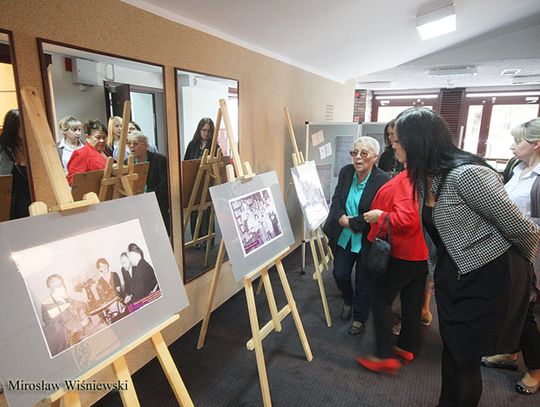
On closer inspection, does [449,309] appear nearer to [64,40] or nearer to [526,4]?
[64,40]

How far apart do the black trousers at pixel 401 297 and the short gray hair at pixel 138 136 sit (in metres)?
1.58

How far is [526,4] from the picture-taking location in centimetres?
343

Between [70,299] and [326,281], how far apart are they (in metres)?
2.67

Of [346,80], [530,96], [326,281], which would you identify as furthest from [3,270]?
[530,96]

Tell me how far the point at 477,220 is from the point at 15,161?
185cm

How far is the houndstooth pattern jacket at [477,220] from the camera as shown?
1174mm

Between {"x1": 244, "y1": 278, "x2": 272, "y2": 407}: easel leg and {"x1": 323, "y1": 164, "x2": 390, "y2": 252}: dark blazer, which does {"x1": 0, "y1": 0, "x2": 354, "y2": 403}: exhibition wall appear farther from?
{"x1": 323, "y1": 164, "x2": 390, "y2": 252}: dark blazer

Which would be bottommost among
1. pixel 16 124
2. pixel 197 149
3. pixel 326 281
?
pixel 326 281

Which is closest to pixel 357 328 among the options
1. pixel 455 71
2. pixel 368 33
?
pixel 368 33

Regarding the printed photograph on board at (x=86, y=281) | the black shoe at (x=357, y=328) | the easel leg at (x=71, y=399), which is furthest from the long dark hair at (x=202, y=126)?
the black shoe at (x=357, y=328)

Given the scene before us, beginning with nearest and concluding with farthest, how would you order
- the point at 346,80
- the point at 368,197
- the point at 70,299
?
the point at 70,299 < the point at 368,197 < the point at 346,80

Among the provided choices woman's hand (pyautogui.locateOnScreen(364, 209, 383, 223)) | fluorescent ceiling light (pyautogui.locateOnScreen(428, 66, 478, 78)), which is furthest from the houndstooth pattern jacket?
fluorescent ceiling light (pyautogui.locateOnScreen(428, 66, 478, 78))

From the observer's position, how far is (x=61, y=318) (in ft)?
3.09

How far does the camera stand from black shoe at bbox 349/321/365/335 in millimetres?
2404
